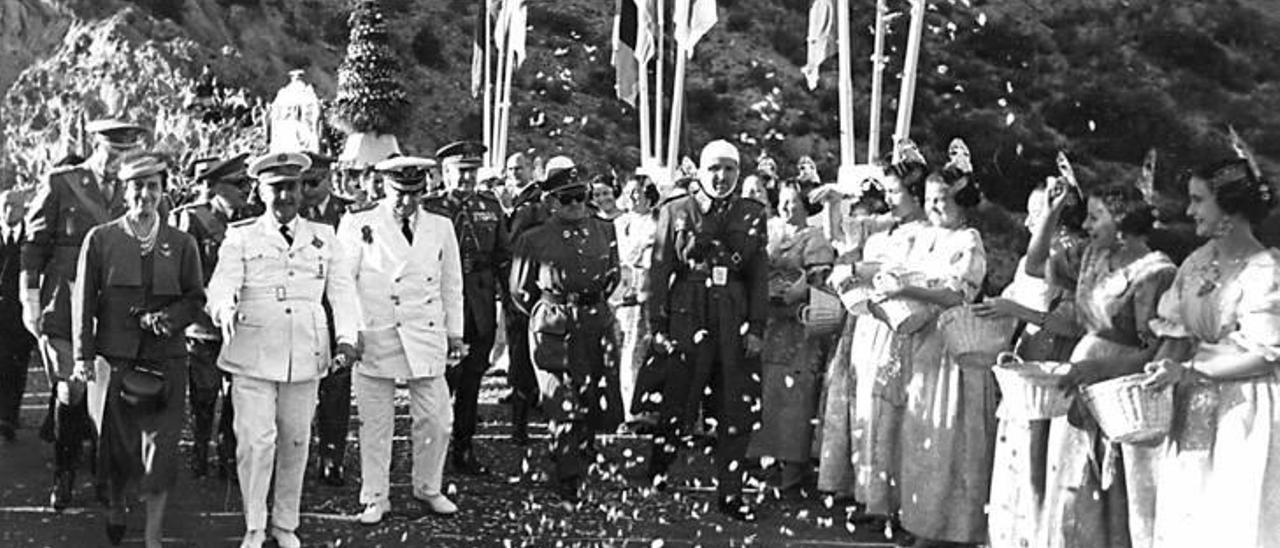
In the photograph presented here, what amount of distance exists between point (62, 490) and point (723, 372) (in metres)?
3.59

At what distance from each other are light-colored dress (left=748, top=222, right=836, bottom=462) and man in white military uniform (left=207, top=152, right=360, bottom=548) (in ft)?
9.57

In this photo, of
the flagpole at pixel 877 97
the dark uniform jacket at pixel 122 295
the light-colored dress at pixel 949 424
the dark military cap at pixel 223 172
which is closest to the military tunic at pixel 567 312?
the dark military cap at pixel 223 172

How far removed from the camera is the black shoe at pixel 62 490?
8.84 meters

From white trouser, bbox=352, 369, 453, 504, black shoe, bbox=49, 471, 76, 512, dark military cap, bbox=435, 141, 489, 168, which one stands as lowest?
black shoe, bbox=49, 471, 76, 512

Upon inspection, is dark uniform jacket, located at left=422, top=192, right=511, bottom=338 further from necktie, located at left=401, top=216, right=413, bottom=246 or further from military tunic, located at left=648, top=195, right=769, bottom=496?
military tunic, located at left=648, top=195, right=769, bottom=496

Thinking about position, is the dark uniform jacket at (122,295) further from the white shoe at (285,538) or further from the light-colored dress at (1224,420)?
the light-colored dress at (1224,420)

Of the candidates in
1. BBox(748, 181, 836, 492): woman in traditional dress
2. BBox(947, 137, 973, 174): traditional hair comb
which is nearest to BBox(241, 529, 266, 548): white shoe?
BBox(748, 181, 836, 492): woman in traditional dress

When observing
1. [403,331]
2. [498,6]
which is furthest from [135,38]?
[403,331]

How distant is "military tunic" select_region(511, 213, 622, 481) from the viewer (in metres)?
9.43

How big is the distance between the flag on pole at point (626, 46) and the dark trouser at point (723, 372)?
936 centimetres

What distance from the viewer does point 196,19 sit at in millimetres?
30969

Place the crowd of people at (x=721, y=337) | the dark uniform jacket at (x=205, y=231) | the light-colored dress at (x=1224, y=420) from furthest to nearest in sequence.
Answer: the dark uniform jacket at (x=205, y=231), the crowd of people at (x=721, y=337), the light-colored dress at (x=1224, y=420)

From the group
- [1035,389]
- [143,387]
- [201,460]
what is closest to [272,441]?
[143,387]

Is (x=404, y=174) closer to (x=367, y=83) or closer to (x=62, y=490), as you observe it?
(x=62, y=490)
